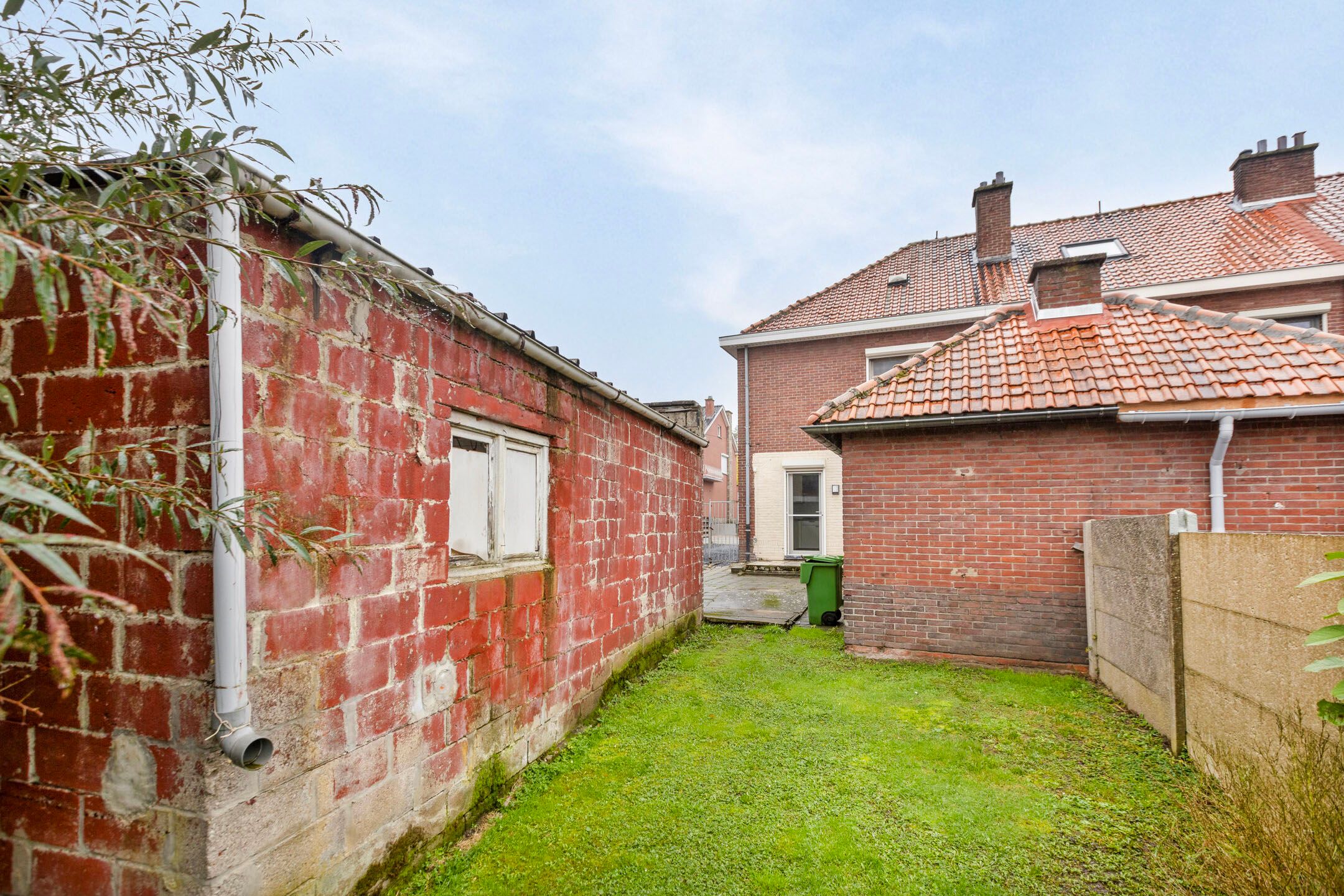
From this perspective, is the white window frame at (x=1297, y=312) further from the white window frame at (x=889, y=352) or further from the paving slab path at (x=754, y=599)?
the paving slab path at (x=754, y=599)

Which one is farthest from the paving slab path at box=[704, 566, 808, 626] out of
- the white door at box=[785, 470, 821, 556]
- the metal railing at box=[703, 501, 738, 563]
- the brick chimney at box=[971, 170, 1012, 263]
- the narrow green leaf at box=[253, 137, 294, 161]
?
the brick chimney at box=[971, 170, 1012, 263]

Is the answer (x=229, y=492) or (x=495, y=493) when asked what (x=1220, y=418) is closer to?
(x=495, y=493)

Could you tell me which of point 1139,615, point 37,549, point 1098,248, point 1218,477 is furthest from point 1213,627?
point 1098,248

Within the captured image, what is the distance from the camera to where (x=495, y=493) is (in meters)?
4.08

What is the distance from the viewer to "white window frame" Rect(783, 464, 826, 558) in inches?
623

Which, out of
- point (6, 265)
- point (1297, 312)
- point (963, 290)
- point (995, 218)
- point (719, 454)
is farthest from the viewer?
point (719, 454)

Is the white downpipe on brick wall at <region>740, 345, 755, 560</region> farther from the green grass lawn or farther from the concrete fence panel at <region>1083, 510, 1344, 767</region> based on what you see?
the concrete fence panel at <region>1083, 510, 1344, 767</region>

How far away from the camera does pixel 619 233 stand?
20.3 metres

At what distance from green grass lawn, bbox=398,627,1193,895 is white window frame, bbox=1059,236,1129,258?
43.8ft

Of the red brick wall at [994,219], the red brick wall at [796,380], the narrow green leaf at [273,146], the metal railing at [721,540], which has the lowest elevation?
the metal railing at [721,540]

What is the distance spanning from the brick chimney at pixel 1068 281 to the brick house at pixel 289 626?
25.6 ft

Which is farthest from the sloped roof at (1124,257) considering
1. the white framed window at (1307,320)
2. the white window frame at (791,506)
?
the white window frame at (791,506)

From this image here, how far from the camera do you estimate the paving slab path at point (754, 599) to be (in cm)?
967

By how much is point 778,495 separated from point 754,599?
5.06 m
